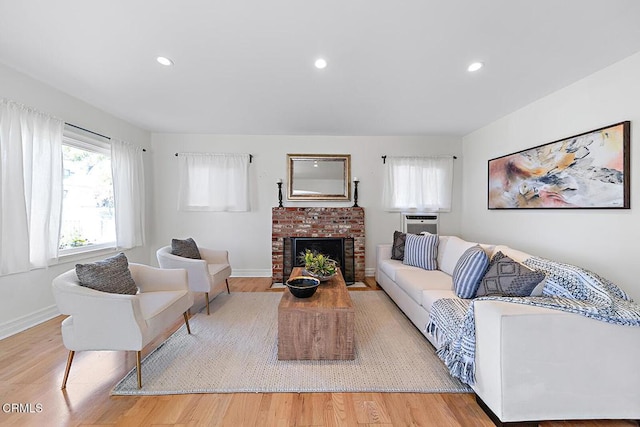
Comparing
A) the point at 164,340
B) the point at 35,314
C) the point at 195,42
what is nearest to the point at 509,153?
the point at 195,42

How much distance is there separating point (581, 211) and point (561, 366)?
6.28 ft

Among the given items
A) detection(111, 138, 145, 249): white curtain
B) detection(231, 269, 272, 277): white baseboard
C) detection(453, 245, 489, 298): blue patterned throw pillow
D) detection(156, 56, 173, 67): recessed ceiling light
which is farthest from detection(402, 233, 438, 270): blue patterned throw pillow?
detection(111, 138, 145, 249): white curtain

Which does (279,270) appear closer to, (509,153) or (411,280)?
(411,280)

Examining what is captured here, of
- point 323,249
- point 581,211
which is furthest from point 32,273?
point 581,211

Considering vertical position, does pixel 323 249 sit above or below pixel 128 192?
below

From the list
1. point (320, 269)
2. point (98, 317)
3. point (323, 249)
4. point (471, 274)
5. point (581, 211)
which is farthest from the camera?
point (323, 249)

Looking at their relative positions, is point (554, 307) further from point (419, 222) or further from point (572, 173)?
point (419, 222)

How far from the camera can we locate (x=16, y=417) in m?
1.56

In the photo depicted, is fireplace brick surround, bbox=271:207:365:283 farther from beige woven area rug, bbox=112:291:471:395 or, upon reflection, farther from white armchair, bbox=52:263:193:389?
white armchair, bbox=52:263:193:389

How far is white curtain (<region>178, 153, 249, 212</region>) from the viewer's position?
14.9 ft

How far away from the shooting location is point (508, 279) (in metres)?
1.97

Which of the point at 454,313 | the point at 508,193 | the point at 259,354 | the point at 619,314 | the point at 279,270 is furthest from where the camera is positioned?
the point at 279,270

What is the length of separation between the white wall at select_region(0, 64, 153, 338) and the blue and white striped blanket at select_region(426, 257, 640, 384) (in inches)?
150

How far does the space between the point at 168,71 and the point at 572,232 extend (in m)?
4.22
